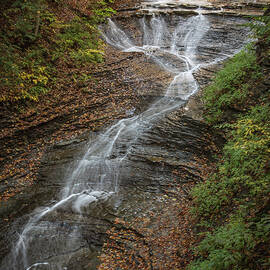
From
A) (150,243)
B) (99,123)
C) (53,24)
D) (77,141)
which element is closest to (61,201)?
(77,141)

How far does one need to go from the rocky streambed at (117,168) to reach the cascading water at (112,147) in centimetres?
3

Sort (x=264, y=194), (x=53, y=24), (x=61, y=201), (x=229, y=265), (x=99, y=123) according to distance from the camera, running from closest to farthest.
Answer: (x=229, y=265) → (x=264, y=194) → (x=61, y=201) → (x=99, y=123) → (x=53, y=24)

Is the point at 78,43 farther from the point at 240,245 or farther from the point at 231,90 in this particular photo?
the point at 240,245

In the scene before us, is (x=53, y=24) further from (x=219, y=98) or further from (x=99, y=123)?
(x=219, y=98)

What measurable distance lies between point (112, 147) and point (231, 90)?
491 centimetres

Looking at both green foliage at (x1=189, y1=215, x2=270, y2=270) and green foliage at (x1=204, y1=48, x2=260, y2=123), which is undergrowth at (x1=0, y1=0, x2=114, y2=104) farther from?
green foliage at (x1=189, y1=215, x2=270, y2=270)

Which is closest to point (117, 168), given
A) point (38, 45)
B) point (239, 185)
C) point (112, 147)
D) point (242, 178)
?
point (112, 147)

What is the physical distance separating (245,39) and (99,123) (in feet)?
34.2

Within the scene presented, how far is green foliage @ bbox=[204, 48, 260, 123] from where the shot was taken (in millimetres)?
7676

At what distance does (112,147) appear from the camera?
8.13 m

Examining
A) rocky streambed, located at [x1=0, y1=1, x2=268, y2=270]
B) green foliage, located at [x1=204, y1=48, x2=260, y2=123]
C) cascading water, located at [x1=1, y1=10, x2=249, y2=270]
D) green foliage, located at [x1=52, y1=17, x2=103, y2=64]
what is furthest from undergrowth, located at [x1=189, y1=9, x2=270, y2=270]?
green foliage, located at [x1=52, y1=17, x2=103, y2=64]

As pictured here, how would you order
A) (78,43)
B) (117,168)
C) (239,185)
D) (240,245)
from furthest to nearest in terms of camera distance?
1. (78,43)
2. (117,168)
3. (239,185)
4. (240,245)

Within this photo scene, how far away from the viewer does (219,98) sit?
8.32 meters

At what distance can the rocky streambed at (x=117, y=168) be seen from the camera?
221 inches
